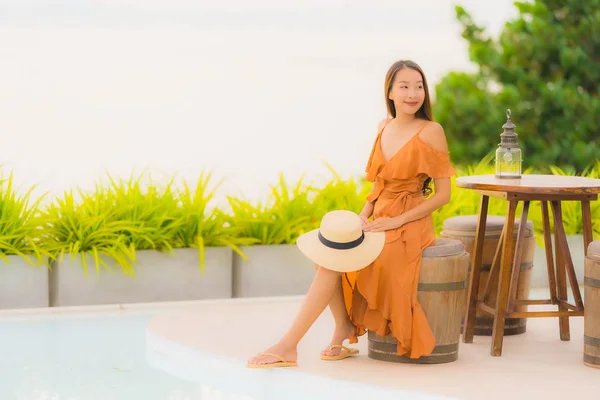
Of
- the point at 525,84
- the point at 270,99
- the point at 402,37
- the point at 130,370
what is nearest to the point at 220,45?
the point at 270,99

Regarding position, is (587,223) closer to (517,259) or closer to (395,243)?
(517,259)

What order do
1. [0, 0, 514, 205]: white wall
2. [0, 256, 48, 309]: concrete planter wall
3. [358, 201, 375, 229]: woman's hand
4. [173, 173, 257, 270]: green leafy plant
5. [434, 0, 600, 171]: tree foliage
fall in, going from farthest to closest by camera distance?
[434, 0, 600, 171]: tree foliage → [0, 0, 514, 205]: white wall → [173, 173, 257, 270]: green leafy plant → [0, 256, 48, 309]: concrete planter wall → [358, 201, 375, 229]: woman's hand

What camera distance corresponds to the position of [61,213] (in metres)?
5.72

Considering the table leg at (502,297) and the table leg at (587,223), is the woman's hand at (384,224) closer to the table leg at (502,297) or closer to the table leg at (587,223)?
the table leg at (502,297)

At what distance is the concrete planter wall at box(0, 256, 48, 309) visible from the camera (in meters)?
5.45

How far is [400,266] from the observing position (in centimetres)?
406

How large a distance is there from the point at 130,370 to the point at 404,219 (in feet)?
4.26

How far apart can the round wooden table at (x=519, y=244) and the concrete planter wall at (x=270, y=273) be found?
1460 millimetres

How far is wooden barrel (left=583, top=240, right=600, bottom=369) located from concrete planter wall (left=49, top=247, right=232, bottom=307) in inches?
90.0

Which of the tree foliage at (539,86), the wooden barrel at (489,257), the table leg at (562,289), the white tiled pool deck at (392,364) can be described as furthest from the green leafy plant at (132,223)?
the tree foliage at (539,86)

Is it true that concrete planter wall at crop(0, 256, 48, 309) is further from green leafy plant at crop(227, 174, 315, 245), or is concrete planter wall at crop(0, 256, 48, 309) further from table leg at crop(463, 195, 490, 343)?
table leg at crop(463, 195, 490, 343)

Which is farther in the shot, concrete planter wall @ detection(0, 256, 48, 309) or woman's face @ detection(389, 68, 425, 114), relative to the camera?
concrete planter wall @ detection(0, 256, 48, 309)

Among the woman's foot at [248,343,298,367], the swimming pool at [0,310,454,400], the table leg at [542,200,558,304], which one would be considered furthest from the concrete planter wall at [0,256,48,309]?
the table leg at [542,200,558,304]

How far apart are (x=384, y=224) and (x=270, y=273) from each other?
1873 mm
